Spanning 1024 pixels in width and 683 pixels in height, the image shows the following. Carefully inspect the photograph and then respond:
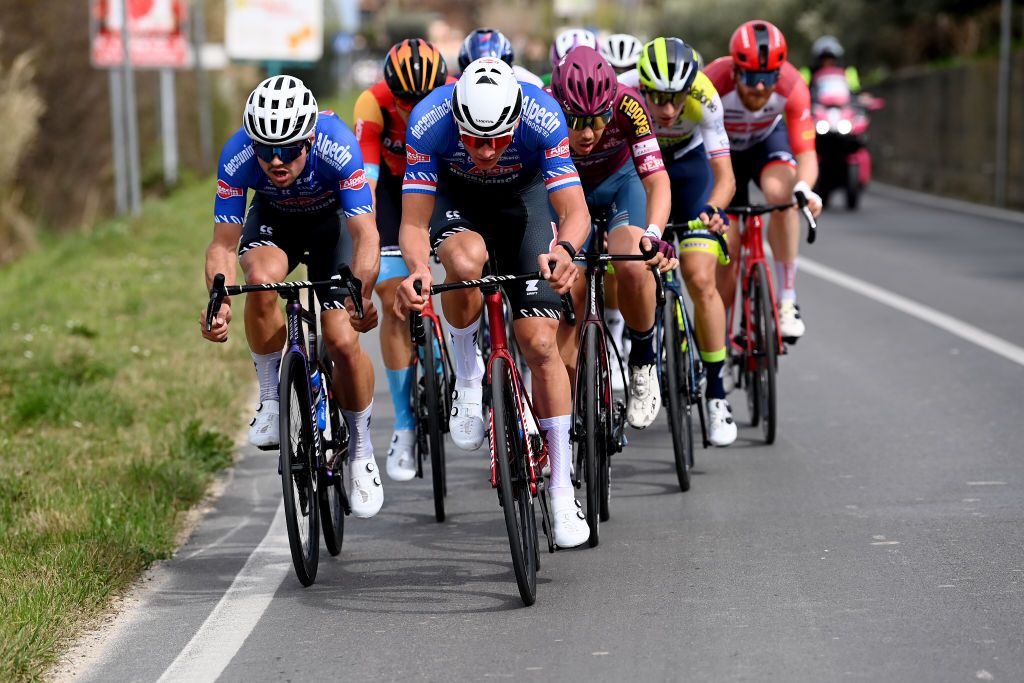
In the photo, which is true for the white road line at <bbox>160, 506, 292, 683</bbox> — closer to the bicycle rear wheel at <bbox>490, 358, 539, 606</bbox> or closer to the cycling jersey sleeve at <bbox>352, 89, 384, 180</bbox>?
the bicycle rear wheel at <bbox>490, 358, 539, 606</bbox>

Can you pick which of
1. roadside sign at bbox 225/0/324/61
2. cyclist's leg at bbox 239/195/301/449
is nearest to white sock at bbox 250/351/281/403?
cyclist's leg at bbox 239/195/301/449

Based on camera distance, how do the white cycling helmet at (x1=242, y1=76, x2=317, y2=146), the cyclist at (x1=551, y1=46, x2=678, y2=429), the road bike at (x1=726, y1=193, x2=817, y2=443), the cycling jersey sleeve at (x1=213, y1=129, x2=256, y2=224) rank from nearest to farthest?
the white cycling helmet at (x1=242, y1=76, x2=317, y2=146) → the cycling jersey sleeve at (x1=213, y1=129, x2=256, y2=224) → the cyclist at (x1=551, y1=46, x2=678, y2=429) → the road bike at (x1=726, y1=193, x2=817, y2=443)

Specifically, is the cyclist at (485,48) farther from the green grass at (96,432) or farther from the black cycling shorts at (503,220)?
the green grass at (96,432)

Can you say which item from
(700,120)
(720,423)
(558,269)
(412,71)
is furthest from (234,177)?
(720,423)

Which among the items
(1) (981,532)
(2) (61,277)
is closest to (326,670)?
(1) (981,532)

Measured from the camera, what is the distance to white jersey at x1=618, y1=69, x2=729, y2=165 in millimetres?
8625

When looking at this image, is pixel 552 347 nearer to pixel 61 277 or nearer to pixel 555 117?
pixel 555 117

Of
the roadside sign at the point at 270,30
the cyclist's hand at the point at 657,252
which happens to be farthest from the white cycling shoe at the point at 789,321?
the roadside sign at the point at 270,30

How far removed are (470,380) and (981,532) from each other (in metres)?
2.18

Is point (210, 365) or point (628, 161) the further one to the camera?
point (210, 365)

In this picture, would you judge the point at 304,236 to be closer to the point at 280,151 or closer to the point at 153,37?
the point at 280,151

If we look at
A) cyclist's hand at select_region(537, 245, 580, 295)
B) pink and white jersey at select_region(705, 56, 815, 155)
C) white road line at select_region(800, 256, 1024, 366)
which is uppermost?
pink and white jersey at select_region(705, 56, 815, 155)

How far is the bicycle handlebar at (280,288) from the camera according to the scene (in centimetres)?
631

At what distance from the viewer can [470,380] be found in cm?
742
